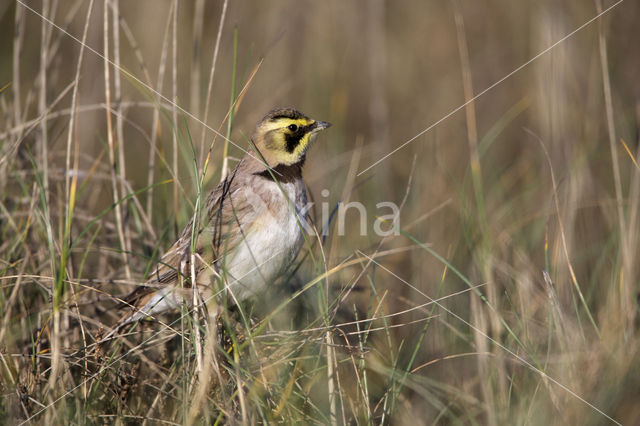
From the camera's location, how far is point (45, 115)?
12.5 feet

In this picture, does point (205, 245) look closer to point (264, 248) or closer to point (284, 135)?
point (264, 248)

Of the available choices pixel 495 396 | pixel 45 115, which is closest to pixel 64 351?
pixel 45 115

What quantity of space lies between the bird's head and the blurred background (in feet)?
1.31

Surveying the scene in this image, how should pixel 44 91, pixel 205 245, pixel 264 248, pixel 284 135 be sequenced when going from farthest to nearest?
pixel 284 135, pixel 44 91, pixel 205 245, pixel 264 248

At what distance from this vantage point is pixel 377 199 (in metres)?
5.82

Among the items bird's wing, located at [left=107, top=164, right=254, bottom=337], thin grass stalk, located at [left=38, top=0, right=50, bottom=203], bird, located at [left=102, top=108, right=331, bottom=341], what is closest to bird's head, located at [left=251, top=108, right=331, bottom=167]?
bird, located at [left=102, top=108, right=331, bottom=341]

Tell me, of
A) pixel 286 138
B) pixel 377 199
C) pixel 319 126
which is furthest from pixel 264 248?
pixel 377 199

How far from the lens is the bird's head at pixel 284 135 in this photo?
4.23m

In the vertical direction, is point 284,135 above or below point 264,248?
above

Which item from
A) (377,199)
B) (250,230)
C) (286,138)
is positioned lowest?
(377,199)

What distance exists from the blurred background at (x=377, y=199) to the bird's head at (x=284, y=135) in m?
0.40

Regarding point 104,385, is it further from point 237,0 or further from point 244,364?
point 237,0

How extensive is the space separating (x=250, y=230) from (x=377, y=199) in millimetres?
2086

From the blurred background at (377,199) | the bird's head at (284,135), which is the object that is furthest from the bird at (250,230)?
the blurred background at (377,199)
